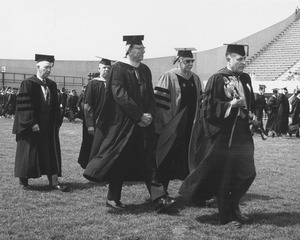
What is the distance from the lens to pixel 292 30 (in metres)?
37.1

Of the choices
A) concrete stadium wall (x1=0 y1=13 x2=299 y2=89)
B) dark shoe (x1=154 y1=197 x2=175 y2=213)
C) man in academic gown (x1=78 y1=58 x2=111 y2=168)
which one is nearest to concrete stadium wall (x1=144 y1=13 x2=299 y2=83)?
concrete stadium wall (x1=0 y1=13 x2=299 y2=89)

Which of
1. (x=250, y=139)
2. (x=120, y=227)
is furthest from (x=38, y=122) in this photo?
(x=250, y=139)

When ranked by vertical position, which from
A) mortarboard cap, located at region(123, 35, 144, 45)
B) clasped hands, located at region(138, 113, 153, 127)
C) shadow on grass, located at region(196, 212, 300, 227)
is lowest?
shadow on grass, located at region(196, 212, 300, 227)

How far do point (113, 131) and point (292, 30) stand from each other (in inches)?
1347

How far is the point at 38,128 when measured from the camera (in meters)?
6.30

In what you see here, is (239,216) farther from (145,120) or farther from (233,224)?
(145,120)

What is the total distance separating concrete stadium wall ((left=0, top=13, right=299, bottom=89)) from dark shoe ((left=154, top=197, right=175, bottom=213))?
27.2 meters

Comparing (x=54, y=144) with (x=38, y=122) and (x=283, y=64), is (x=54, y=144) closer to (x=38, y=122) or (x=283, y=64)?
(x=38, y=122)

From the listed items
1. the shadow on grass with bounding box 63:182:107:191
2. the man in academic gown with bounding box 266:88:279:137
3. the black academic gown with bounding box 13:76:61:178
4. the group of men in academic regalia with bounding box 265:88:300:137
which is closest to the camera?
the black academic gown with bounding box 13:76:61:178

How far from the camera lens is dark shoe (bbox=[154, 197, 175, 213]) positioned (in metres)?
5.08

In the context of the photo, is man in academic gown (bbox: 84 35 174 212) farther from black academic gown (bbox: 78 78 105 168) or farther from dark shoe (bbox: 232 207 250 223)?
black academic gown (bbox: 78 78 105 168)

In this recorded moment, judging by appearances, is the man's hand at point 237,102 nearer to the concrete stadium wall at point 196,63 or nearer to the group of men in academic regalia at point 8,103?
the group of men in academic regalia at point 8,103

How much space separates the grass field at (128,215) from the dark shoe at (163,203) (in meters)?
0.07

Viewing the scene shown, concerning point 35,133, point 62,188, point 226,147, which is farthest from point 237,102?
point 35,133
